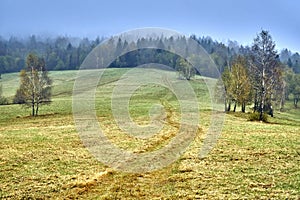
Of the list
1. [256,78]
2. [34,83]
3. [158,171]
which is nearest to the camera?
[158,171]

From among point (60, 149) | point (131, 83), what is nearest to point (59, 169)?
point (60, 149)

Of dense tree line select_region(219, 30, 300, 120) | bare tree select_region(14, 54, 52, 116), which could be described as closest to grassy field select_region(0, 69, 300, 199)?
dense tree line select_region(219, 30, 300, 120)

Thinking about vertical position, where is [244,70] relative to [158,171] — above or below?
above

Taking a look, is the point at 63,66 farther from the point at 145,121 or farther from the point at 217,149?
the point at 217,149

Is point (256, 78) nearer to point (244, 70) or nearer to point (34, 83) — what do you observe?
point (244, 70)

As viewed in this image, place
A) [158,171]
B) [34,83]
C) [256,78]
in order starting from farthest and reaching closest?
[34,83] < [256,78] < [158,171]

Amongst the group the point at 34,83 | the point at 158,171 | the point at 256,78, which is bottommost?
the point at 158,171

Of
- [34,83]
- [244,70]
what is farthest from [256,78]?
[34,83]

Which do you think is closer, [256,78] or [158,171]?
[158,171]

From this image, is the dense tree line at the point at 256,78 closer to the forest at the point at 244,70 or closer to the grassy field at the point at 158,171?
the forest at the point at 244,70

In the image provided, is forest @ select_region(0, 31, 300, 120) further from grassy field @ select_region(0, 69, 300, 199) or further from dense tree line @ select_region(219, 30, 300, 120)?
grassy field @ select_region(0, 69, 300, 199)

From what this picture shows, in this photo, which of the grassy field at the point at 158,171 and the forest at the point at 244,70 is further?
the forest at the point at 244,70

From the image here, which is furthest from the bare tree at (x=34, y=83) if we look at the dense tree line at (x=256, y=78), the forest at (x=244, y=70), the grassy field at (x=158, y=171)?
the dense tree line at (x=256, y=78)

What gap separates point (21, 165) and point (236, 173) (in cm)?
1546
